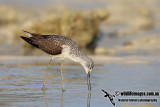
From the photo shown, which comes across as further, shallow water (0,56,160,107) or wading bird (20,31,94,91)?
wading bird (20,31,94,91)

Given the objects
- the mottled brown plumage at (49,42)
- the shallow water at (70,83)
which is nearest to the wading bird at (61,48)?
the mottled brown plumage at (49,42)

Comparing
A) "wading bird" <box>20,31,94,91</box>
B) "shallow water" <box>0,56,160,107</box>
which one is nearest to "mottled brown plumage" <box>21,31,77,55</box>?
"wading bird" <box>20,31,94,91</box>

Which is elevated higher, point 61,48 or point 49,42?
point 49,42

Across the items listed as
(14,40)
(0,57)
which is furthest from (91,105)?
(14,40)

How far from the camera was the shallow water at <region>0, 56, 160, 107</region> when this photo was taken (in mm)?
8016

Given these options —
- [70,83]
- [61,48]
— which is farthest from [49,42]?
[70,83]

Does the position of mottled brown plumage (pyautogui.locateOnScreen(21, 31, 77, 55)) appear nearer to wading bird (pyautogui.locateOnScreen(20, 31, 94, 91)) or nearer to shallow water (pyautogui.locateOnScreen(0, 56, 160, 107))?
wading bird (pyautogui.locateOnScreen(20, 31, 94, 91))

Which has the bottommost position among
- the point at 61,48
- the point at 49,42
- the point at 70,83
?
the point at 70,83

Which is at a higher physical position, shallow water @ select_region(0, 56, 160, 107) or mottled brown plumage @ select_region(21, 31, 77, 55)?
mottled brown plumage @ select_region(21, 31, 77, 55)

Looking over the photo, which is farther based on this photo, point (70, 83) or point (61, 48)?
point (70, 83)

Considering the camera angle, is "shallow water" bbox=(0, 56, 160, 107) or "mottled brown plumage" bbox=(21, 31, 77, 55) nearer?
"shallow water" bbox=(0, 56, 160, 107)

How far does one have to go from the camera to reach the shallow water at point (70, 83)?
8.02m

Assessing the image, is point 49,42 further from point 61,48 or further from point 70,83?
point 70,83

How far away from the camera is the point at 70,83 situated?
33.4ft
